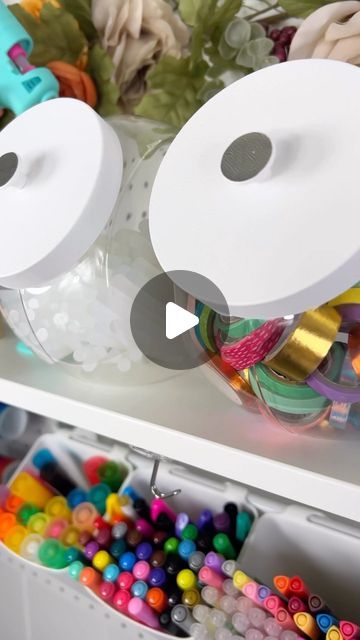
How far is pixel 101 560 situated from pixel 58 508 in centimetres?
13

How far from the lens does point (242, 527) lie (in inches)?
23.7

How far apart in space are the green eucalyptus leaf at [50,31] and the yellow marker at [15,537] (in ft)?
1.68

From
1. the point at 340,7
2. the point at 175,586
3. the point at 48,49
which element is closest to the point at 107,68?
the point at 48,49

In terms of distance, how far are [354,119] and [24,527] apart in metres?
0.60

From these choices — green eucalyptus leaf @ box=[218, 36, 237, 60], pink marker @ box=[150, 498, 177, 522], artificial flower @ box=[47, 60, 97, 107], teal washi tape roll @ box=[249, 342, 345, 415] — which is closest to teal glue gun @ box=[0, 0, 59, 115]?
artificial flower @ box=[47, 60, 97, 107]

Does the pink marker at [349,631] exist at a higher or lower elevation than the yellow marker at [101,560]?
higher

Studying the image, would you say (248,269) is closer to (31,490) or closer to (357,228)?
(357,228)

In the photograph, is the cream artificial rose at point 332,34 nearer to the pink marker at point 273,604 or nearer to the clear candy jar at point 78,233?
the clear candy jar at point 78,233

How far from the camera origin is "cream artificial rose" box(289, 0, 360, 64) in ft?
1.30

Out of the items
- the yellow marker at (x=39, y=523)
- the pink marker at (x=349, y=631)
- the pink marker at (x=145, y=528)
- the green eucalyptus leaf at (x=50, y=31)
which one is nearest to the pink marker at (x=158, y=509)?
the pink marker at (x=145, y=528)

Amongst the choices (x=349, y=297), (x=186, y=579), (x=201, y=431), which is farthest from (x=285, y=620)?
(x=349, y=297)

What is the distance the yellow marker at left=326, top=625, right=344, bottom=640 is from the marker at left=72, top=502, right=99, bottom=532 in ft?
0.98

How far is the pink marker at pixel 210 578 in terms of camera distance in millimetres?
536

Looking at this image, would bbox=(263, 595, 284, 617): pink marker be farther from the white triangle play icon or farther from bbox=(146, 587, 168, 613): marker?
the white triangle play icon
